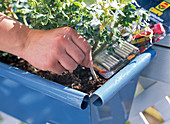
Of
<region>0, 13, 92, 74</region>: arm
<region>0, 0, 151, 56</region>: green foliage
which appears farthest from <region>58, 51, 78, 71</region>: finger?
<region>0, 0, 151, 56</region>: green foliage

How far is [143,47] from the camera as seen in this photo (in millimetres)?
864

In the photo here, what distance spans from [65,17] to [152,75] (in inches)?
18.4

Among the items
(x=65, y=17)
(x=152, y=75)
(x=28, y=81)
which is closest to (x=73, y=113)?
(x=28, y=81)

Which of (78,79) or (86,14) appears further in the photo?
(78,79)

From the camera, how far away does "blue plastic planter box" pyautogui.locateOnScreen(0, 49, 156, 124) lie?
0.61 meters

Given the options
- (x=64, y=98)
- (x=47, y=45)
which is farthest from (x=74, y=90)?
(x=47, y=45)

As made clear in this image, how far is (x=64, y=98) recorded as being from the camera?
2.01 ft

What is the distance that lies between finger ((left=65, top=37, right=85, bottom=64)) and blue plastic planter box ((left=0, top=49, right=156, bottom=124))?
0.29 feet

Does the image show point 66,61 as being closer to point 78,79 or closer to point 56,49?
point 56,49

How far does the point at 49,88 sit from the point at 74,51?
0.13 m

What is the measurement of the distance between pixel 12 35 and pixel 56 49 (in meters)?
0.14

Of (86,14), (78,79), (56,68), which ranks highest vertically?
(86,14)

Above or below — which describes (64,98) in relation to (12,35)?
below

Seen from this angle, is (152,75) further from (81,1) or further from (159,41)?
(81,1)
